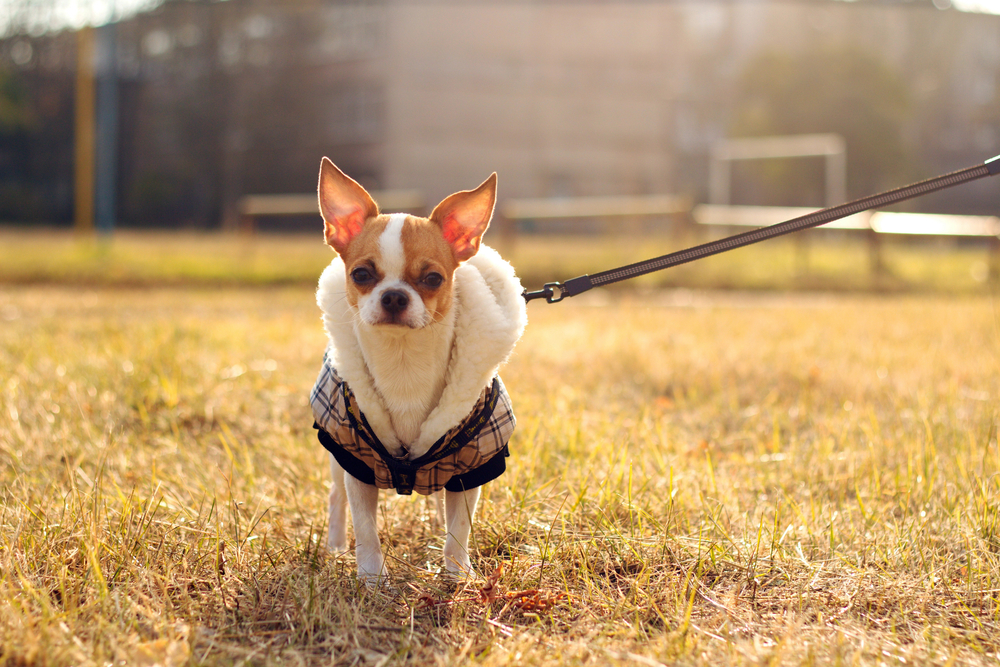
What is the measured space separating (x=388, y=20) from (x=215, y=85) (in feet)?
24.9

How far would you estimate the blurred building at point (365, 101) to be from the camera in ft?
107

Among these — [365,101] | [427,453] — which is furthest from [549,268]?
[365,101]

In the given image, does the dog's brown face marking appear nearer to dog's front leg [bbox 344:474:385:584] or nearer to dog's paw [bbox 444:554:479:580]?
dog's front leg [bbox 344:474:385:584]

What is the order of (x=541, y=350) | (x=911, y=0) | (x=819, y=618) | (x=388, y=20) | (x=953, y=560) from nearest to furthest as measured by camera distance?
(x=819, y=618) < (x=953, y=560) < (x=541, y=350) < (x=388, y=20) < (x=911, y=0)

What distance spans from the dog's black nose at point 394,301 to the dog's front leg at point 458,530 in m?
0.49

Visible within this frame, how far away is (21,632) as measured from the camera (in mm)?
1581

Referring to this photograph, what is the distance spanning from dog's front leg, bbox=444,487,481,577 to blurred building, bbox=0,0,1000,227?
3040cm

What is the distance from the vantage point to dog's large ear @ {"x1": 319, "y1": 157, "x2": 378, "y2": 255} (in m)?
2.11

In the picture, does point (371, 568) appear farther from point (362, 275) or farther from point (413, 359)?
point (362, 275)

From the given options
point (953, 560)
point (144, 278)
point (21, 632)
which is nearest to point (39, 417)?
point (21, 632)

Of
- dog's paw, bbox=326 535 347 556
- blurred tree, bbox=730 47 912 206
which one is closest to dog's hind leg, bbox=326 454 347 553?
dog's paw, bbox=326 535 347 556

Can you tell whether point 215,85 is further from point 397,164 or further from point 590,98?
point 590,98

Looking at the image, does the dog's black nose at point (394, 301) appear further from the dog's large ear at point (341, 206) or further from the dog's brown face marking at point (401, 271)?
the dog's large ear at point (341, 206)

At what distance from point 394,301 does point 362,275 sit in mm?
150
